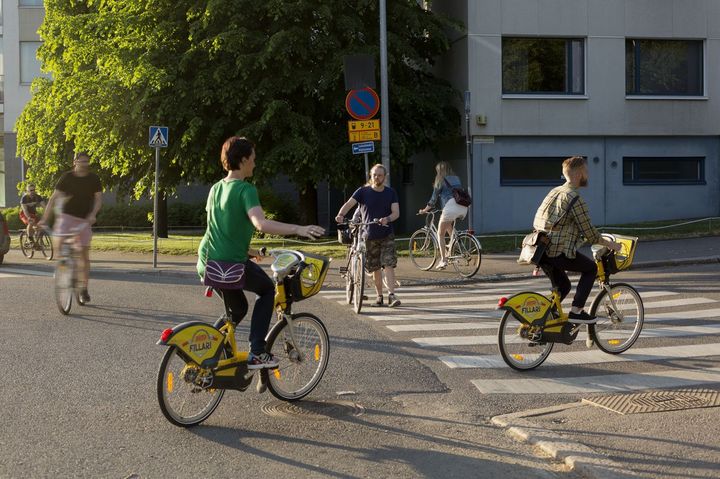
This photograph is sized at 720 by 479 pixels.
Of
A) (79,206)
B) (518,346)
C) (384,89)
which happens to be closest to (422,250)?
(384,89)

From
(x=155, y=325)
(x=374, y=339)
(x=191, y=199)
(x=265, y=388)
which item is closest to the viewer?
(x=265, y=388)

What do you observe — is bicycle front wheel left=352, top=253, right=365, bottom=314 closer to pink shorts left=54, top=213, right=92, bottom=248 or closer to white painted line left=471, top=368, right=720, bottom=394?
pink shorts left=54, top=213, right=92, bottom=248

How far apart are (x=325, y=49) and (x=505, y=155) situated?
5.85 m

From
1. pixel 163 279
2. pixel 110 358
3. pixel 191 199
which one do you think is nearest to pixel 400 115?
pixel 163 279

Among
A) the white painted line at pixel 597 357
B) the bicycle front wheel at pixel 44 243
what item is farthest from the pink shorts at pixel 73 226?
the bicycle front wheel at pixel 44 243

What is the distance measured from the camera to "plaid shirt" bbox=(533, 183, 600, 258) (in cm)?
759

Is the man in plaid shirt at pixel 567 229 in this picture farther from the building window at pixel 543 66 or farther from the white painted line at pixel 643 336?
the building window at pixel 543 66

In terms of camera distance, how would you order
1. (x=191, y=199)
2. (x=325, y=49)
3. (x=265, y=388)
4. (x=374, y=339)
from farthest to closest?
(x=191, y=199) < (x=325, y=49) < (x=374, y=339) < (x=265, y=388)

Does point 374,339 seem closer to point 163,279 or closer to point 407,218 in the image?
point 163,279

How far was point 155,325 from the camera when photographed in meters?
9.92

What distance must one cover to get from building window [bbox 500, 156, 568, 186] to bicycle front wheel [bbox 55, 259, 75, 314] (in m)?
15.3

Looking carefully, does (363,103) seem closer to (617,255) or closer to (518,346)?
(617,255)

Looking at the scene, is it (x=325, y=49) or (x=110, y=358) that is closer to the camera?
(x=110, y=358)

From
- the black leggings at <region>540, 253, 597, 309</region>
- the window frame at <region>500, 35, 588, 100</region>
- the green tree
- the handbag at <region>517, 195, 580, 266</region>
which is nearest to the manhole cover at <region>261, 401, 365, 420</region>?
the handbag at <region>517, 195, 580, 266</region>
